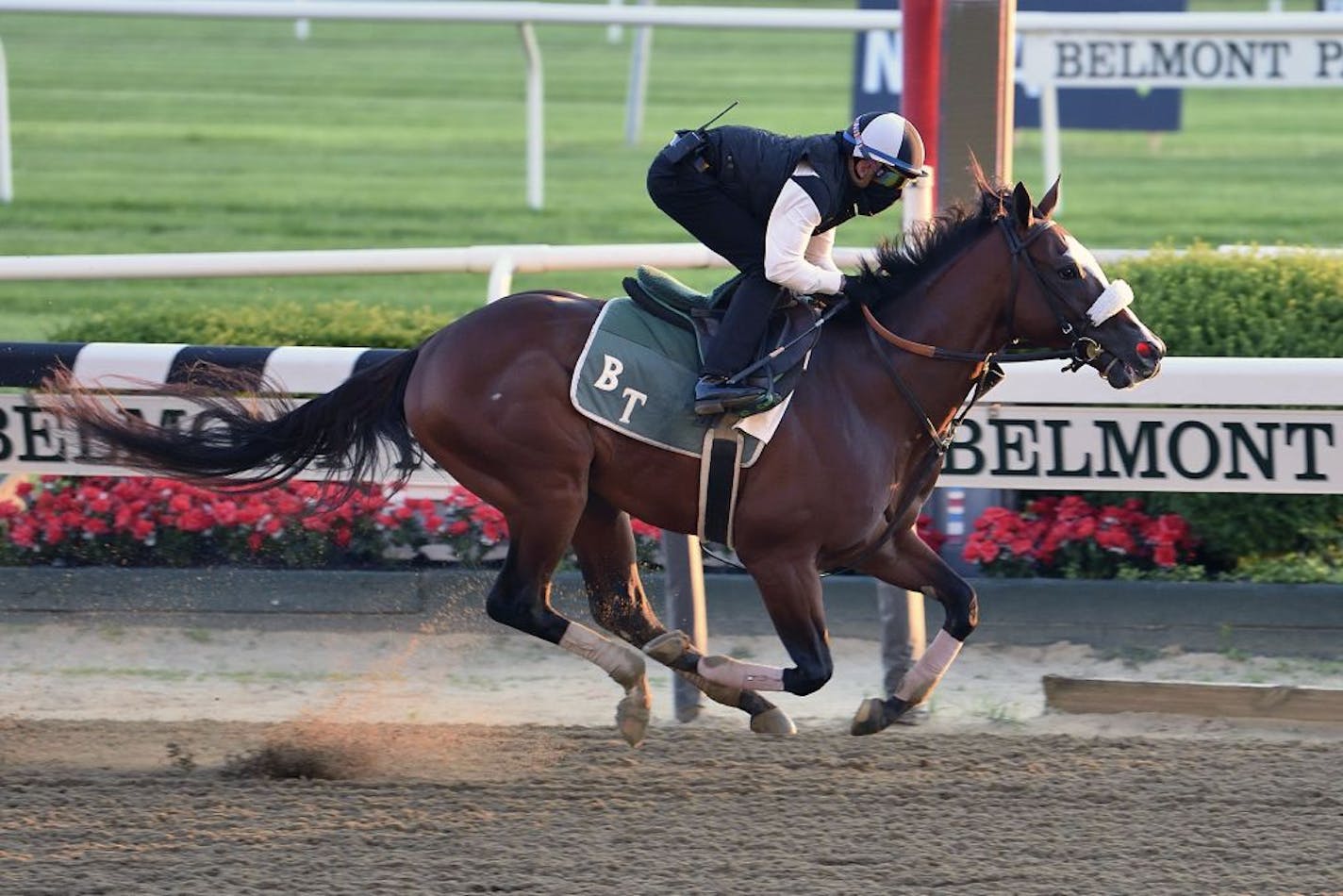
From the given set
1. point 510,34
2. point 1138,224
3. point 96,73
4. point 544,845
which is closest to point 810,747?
point 544,845

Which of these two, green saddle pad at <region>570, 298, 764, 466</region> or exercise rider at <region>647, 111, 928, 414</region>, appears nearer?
exercise rider at <region>647, 111, 928, 414</region>

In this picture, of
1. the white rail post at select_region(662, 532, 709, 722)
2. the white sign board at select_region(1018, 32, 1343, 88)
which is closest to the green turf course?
the white sign board at select_region(1018, 32, 1343, 88)

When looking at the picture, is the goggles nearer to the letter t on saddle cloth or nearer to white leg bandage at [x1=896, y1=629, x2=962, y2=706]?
the letter t on saddle cloth

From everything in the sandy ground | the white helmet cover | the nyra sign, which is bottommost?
the sandy ground

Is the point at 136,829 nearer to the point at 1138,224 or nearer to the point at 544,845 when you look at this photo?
the point at 544,845

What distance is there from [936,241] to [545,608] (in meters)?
1.40

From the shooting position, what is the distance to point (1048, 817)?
4578 mm

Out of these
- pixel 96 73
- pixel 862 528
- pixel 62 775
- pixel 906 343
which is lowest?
pixel 62 775

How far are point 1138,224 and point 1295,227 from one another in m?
0.95

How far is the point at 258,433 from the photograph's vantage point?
5398 millimetres

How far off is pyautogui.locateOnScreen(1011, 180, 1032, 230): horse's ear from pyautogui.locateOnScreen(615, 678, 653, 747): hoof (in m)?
1.53

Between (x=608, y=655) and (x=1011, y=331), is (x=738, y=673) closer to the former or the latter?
(x=608, y=655)

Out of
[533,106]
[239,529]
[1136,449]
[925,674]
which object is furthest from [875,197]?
[533,106]

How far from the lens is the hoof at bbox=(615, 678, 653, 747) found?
5.12 m
